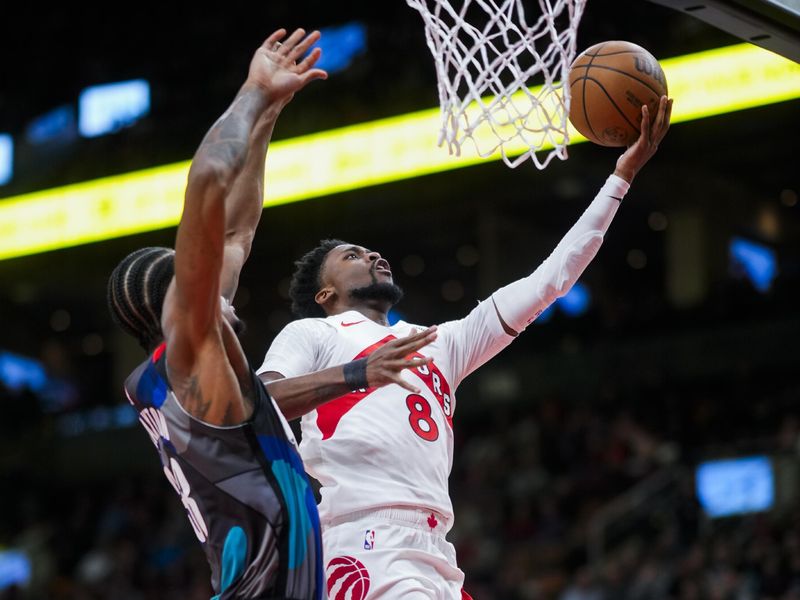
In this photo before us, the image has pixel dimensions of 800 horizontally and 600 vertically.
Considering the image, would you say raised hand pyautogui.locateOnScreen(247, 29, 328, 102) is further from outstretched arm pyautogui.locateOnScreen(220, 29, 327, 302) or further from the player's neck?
the player's neck

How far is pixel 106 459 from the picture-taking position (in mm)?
21484

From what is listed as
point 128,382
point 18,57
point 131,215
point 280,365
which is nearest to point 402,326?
point 280,365

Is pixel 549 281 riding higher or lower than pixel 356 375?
lower

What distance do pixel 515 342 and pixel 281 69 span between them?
1592 centimetres

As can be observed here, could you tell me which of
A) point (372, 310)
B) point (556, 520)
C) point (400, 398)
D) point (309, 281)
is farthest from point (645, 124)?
point (556, 520)

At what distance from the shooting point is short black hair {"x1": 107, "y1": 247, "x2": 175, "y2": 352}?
3574 millimetres

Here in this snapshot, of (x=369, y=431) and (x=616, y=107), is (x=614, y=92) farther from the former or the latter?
(x=369, y=431)

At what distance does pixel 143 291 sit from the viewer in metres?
3.57

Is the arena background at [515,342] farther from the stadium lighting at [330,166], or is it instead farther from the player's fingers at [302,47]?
the player's fingers at [302,47]

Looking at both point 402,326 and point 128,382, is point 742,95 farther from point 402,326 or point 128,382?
point 128,382

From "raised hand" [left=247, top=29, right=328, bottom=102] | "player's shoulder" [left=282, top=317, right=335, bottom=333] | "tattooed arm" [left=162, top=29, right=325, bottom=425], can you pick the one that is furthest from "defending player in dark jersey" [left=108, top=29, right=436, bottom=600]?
"player's shoulder" [left=282, top=317, right=335, bottom=333]

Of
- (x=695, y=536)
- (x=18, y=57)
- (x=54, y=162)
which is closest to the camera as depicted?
(x=695, y=536)

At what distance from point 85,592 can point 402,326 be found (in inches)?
503

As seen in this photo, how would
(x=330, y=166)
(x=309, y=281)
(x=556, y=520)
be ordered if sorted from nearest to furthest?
(x=309, y=281) → (x=556, y=520) → (x=330, y=166)
